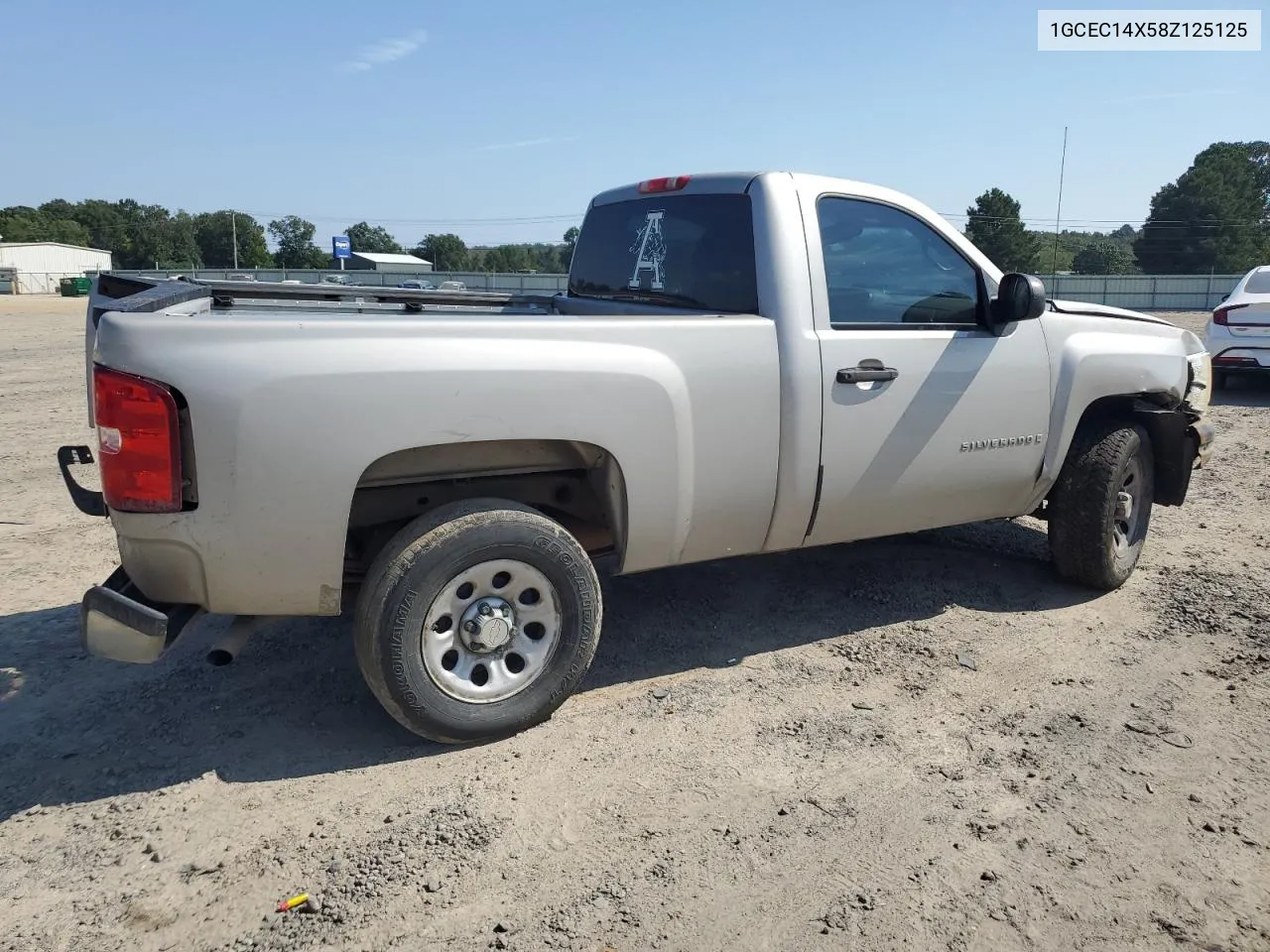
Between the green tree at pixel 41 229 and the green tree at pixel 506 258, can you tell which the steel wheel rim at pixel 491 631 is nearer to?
the green tree at pixel 506 258

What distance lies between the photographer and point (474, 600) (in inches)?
131

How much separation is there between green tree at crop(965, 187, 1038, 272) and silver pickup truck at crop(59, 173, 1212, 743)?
2036 inches

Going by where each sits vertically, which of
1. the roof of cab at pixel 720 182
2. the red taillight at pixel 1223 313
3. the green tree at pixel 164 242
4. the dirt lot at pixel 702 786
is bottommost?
the dirt lot at pixel 702 786

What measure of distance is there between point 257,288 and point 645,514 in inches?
92.4

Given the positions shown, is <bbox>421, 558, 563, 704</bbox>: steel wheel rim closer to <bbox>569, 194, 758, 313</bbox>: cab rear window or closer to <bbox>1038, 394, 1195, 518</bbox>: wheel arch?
<bbox>569, 194, 758, 313</bbox>: cab rear window

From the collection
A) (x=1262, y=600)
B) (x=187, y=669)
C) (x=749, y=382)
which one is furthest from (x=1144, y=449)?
(x=187, y=669)

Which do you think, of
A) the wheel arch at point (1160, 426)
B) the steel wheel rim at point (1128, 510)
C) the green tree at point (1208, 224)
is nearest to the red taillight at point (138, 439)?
the wheel arch at point (1160, 426)

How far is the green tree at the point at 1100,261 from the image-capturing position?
2223 inches

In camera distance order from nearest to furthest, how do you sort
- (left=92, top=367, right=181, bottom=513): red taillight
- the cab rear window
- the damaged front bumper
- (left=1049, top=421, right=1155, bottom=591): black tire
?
(left=92, top=367, right=181, bottom=513): red taillight → the cab rear window → (left=1049, top=421, right=1155, bottom=591): black tire → the damaged front bumper

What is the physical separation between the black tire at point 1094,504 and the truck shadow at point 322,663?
7.6 inches

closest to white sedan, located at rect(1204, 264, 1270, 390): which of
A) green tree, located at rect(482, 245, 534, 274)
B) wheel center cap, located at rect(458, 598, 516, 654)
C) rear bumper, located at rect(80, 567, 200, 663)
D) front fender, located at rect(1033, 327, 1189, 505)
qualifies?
front fender, located at rect(1033, 327, 1189, 505)

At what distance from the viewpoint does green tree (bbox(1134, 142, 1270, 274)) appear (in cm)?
6006

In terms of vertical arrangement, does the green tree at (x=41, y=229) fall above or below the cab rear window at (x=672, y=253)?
above

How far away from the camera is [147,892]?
8.60 feet
